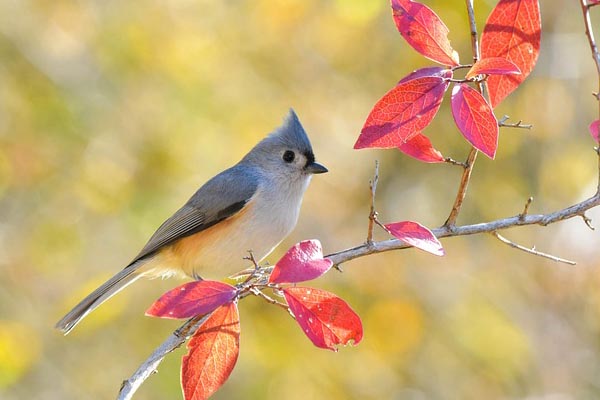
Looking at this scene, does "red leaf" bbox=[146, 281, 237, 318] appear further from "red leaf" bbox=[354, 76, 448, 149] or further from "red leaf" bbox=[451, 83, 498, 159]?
"red leaf" bbox=[451, 83, 498, 159]

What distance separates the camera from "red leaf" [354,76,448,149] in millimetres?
1390

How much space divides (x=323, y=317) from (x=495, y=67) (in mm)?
565

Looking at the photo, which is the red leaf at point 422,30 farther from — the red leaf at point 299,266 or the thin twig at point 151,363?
the thin twig at point 151,363

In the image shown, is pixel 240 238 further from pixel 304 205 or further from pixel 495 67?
pixel 304 205

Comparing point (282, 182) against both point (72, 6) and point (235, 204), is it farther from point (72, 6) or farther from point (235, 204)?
point (72, 6)

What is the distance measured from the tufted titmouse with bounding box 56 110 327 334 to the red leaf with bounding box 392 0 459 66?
1.38 meters

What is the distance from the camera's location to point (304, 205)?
4551 millimetres

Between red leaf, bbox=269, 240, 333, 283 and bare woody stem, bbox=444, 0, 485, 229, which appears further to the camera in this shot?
bare woody stem, bbox=444, 0, 485, 229

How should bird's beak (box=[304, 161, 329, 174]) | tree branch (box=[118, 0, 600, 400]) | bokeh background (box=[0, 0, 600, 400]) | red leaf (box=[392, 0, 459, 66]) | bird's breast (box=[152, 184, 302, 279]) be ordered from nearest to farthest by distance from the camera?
red leaf (box=[392, 0, 459, 66]), tree branch (box=[118, 0, 600, 400]), bird's breast (box=[152, 184, 302, 279]), bird's beak (box=[304, 161, 329, 174]), bokeh background (box=[0, 0, 600, 400])

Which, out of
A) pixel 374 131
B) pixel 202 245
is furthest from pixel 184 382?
pixel 202 245

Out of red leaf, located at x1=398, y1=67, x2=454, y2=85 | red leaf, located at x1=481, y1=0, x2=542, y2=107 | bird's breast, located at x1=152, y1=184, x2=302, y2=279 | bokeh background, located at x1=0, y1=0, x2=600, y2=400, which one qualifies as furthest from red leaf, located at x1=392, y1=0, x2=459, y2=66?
bokeh background, located at x1=0, y1=0, x2=600, y2=400

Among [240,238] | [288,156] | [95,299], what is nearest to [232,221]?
[240,238]

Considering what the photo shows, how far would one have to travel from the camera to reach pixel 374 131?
140 cm

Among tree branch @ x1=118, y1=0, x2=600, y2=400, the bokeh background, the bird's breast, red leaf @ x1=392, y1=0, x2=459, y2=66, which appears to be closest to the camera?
red leaf @ x1=392, y1=0, x2=459, y2=66
